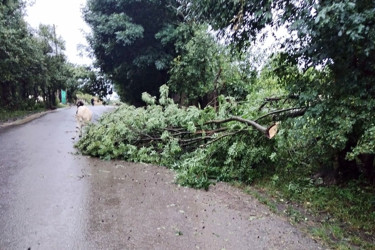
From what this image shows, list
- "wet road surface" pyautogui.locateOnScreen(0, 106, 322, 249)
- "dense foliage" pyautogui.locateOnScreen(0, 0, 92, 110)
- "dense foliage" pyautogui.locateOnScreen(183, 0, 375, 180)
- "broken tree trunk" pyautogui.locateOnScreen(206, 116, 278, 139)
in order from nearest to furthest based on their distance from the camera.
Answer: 1. "dense foliage" pyautogui.locateOnScreen(183, 0, 375, 180)
2. "wet road surface" pyautogui.locateOnScreen(0, 106, 322, 249)
3. "broken tree trunk" pyautogui.locateOnScreen(206, 116, 278, 139)
4. "dense foliage" pyautogui.locateOnScreen(0, 0, 92, 110)

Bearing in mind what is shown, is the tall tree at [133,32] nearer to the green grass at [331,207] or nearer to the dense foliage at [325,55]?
the dense foliage at [325,55]

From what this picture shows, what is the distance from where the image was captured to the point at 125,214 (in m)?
4.47

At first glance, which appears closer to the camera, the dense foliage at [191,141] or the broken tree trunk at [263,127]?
the broken tree trunk at [263,127]

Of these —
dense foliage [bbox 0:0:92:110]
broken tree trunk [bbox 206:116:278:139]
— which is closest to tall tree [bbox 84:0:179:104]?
dense foliage [bbox 0:0:92:110]

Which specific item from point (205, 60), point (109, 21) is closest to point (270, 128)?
point (205, 60)

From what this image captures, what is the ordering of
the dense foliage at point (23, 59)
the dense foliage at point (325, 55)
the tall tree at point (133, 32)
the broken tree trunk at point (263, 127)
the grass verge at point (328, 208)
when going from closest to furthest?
the dense foliage at point (325, 55)
the grass verge at point (328, 208)
the broken tree trunk at point (263, 127)
the tall tree at point (133, 32)
the dense foliage at point (23, 59)

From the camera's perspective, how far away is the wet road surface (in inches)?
145

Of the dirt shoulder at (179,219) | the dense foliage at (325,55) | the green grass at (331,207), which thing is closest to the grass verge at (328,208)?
the green grass at (331,207)

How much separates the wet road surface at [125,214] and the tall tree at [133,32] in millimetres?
8821

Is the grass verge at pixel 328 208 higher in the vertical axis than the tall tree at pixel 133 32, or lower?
lower

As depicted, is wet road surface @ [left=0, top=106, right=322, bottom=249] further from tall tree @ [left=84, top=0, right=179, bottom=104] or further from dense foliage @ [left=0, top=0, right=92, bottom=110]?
dense foliage @ [left=0, top=0, right=92, bottom=110]

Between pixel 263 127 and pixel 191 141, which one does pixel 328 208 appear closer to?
pixel 263 127

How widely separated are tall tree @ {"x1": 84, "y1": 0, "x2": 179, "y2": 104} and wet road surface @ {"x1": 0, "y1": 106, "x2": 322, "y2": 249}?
8.82 m

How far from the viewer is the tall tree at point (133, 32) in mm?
14266
